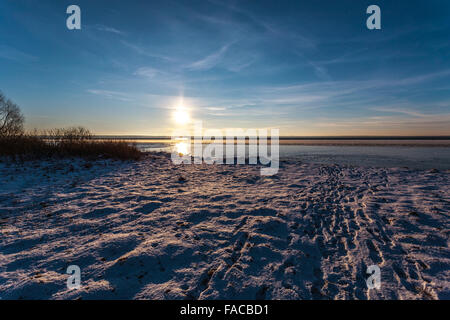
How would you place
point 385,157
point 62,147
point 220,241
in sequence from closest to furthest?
point 220,241
point 62,147
point 385,157

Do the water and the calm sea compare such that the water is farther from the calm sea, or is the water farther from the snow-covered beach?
the snow-covered beach

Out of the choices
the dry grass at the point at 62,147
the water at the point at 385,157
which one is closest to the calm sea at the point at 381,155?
the water at the point at 385,157

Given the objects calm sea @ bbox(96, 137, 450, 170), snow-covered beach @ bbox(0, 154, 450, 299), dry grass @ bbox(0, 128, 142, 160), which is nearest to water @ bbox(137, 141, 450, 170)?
calm sea @ bbox(96, 137, 450, 170)

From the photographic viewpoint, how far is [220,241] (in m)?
4.56

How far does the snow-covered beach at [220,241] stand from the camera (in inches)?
125

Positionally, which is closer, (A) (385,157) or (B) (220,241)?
(B) (220,241)

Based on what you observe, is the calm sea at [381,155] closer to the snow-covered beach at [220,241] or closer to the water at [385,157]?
the water at [385,157]

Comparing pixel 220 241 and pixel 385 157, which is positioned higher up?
pixel 385 157

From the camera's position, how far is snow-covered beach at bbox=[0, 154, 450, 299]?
3.16 m

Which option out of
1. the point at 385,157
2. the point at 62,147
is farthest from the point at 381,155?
the point at 62,147

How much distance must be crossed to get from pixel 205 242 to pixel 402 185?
978 centimetres

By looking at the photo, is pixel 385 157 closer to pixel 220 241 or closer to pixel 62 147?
pixel 220 241
